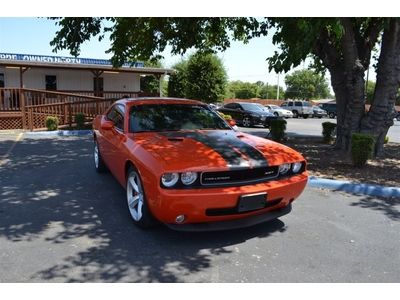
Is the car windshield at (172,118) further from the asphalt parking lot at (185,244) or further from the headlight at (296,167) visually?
the headlight at (296,167)

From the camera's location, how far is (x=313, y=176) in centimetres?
707

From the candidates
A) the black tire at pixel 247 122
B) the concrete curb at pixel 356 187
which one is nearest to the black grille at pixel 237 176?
the concrete curb at pixel 356 187

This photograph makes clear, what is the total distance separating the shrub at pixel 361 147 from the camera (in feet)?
24.8

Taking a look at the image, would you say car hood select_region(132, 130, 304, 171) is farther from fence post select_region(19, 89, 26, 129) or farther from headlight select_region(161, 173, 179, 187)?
fence post select_region(19, 89, 26, 129)

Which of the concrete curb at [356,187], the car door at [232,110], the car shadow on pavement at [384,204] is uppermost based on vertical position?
the car door at [232,110]

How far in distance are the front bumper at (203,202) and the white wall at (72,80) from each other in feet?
65.7

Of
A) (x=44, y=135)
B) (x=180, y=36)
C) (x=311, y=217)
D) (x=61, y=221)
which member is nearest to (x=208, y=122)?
(x=311, y=217)

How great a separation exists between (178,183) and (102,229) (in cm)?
123

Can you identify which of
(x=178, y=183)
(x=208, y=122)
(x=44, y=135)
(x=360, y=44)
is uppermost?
(x=360, y=44)

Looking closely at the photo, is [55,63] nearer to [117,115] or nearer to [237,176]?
[117,115]

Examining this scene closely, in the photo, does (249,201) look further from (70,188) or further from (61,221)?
(70,188)

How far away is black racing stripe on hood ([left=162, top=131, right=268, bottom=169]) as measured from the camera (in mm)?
4180

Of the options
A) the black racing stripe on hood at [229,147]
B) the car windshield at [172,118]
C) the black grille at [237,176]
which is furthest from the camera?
the car windshield at [172,118]

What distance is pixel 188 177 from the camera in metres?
3.96
